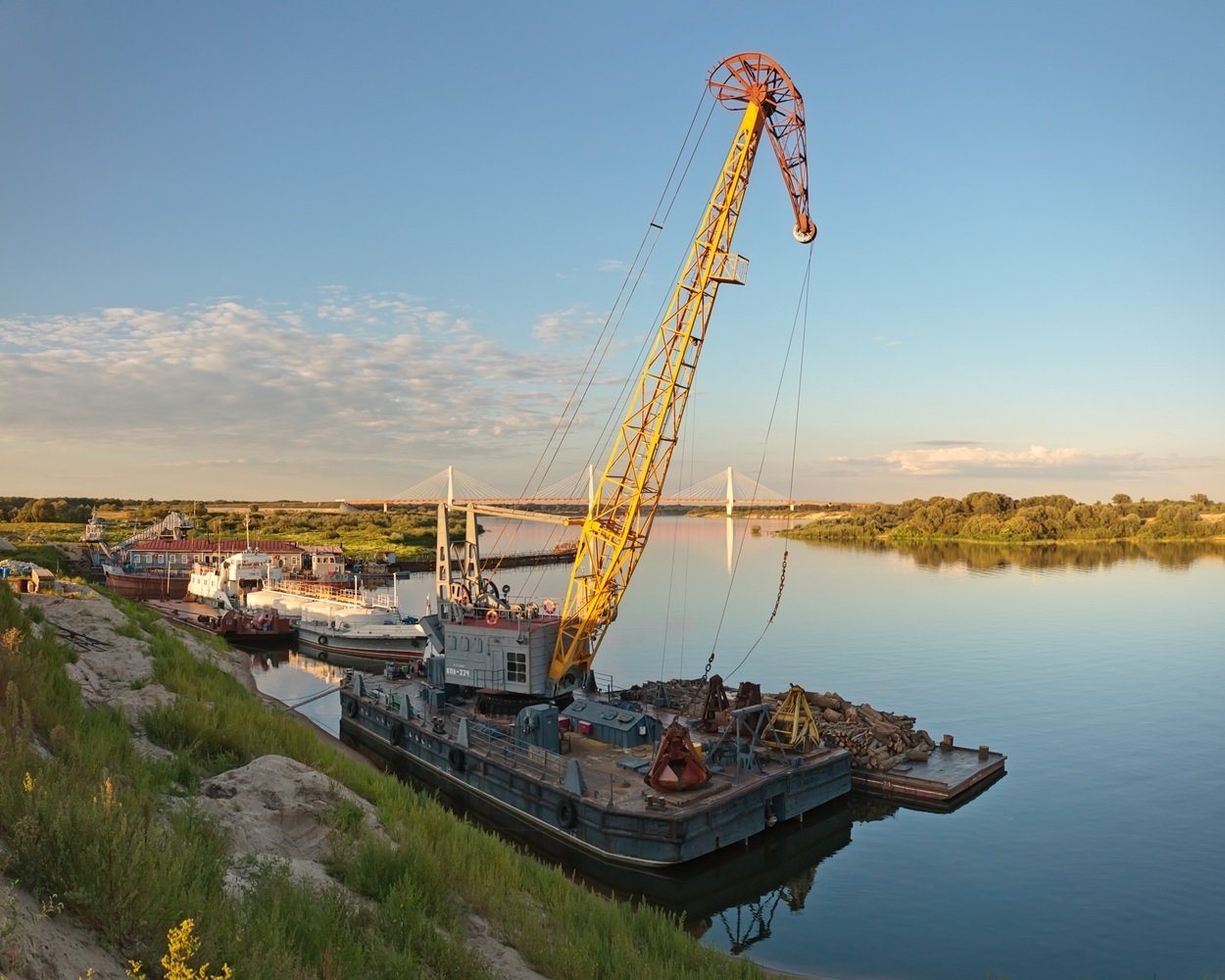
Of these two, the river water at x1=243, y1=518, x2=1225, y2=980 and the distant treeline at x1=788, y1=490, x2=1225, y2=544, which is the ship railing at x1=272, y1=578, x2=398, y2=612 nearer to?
the river water at x1=243, y1=518, x2=1225, y2=980

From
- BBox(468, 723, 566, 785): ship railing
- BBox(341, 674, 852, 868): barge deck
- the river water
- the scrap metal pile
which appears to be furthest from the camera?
the scrap metal pile

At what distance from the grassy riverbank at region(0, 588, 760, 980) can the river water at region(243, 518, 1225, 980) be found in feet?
25.9

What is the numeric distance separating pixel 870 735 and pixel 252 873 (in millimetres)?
21975

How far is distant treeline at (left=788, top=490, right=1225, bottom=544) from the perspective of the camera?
140 meters

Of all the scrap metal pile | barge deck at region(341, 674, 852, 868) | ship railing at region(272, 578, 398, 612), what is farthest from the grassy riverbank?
ship railing at region(272, 578, 398, 612)

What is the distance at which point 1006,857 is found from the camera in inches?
830

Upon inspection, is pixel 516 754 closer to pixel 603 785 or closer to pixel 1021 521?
pixel 603 785

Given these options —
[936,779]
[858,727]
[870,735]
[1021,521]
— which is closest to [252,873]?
[936,779]

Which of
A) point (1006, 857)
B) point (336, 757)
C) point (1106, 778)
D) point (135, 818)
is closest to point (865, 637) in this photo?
point (1106, 778)

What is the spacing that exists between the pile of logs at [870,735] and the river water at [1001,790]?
67.2 inches

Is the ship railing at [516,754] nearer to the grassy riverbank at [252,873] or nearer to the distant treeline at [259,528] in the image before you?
the grassy riverbank at [252,873]

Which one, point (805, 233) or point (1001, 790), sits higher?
point (805, 233)

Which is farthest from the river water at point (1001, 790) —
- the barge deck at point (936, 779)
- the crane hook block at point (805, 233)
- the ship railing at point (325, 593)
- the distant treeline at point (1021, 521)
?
the distant treeline at point (1021, 521)

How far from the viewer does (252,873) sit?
28.1ft
